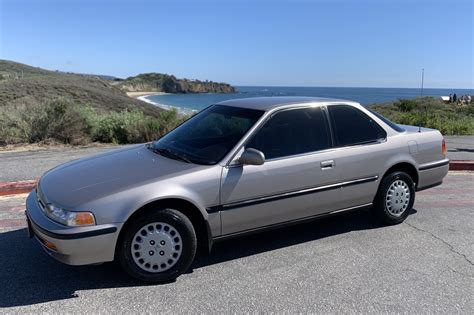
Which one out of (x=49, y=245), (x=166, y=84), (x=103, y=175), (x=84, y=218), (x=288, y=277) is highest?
(x=166, y=84)

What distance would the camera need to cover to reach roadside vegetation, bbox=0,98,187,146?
11648 mm

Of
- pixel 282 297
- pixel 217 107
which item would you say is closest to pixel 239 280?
pixel 282 297

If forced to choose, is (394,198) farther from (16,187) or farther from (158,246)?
(16,187)

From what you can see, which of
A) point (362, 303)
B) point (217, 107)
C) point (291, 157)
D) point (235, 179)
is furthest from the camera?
point (217, 107)

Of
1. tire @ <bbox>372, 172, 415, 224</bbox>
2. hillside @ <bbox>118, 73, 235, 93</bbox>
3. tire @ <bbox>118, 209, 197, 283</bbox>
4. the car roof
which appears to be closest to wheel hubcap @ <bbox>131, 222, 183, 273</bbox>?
tire @ <bbox>118, 209, 197, 283</bbox>

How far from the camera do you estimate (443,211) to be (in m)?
6.28

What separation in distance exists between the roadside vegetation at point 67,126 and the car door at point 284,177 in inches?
330

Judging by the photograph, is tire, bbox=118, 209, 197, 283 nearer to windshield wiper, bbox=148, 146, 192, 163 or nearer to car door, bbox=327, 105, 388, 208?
windshield wiper, bbox=148, 146, 192, 163

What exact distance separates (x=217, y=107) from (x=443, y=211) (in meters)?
3.55

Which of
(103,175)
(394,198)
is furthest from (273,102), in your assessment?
(103,175)

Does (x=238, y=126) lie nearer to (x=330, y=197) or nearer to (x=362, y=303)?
(x=330, y=197)

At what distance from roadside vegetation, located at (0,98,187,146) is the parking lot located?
6664 millimetres

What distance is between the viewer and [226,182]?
4.15m

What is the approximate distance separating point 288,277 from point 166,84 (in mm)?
176936
